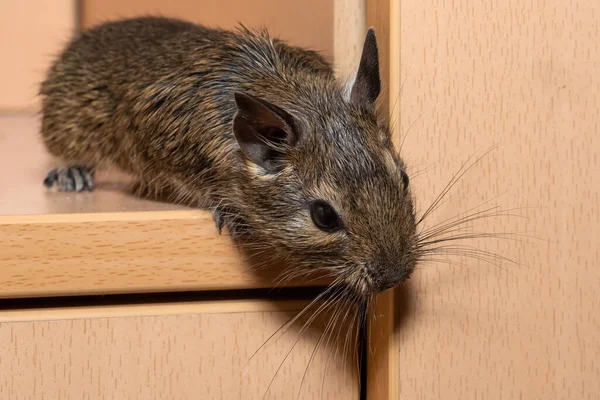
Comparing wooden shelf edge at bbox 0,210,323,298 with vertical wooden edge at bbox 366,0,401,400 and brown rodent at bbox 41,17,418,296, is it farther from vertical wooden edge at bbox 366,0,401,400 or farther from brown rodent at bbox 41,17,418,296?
vertical wooden edge at bbox 366,0,401,400

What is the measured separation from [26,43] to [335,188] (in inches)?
66.6

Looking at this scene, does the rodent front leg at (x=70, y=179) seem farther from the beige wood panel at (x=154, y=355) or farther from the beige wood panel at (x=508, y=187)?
the beige wood panel at (x=508, y=187)

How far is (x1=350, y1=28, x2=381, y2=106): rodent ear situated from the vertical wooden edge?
0.02m

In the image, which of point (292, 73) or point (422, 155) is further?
point (292, 73)

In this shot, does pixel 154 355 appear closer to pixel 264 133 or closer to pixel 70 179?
pixel 264 133

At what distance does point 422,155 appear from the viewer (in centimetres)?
127

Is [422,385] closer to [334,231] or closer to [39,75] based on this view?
[334,231]

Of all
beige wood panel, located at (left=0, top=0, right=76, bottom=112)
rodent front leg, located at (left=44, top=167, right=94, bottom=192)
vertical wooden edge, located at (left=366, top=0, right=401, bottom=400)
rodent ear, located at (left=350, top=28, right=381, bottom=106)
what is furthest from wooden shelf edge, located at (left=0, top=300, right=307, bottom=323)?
beige wood panel, located at (left=0, top=0, right=76, bottom=112)

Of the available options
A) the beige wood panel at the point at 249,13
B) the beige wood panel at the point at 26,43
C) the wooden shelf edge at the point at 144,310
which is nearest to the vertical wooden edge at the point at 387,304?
the wooden shelf edge at the point at 144,310

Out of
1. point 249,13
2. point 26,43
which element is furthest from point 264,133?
point 26,43

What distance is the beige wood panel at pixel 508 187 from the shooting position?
4.15ft

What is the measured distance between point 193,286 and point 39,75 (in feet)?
5.15

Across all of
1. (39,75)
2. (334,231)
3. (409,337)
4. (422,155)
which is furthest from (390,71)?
(39,75)

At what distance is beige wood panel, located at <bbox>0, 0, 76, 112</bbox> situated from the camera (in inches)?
99.1
